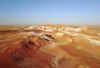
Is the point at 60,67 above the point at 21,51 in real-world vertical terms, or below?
below

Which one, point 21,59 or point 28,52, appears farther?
point 28,52

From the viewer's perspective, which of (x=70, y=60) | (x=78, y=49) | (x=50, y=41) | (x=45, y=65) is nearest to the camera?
(x=45, y=65)

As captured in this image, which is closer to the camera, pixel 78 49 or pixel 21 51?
pixel 21 51

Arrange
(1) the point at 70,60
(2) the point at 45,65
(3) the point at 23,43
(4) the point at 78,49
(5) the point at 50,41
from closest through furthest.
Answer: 1. (2) the point at 45,65
2. (1) the point at 70,60
3. (3) the point at 23,43
4. (4) the point at 78,49
5. (5) the point at 50,41

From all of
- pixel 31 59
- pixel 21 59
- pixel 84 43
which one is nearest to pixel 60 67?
pixel 31 59

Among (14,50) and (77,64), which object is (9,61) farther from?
(77,64)

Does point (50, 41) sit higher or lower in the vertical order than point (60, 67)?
higher

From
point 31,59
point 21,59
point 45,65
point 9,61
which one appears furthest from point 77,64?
point 9,61

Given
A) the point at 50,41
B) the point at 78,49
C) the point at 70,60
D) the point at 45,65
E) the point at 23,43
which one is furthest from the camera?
the point at 50,41

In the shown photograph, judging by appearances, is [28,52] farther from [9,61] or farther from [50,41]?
[50,41]
